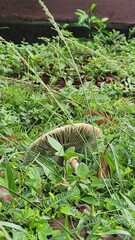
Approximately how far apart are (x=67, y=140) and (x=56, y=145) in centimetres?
14

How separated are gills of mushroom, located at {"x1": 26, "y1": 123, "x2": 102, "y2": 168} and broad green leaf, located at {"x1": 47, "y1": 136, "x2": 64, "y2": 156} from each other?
0.07ft

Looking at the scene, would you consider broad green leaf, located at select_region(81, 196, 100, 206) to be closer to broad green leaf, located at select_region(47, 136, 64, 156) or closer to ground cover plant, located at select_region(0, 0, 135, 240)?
ground cover plant, located at select_region(0, 0, 135, 240)

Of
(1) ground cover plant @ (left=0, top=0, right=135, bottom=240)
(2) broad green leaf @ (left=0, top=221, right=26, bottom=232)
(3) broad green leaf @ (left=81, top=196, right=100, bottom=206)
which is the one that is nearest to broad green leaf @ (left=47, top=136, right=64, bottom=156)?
(1) ground cover plant @ (left=0, top=0, right=135, bottom=240)

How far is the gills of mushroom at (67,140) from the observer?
219cm

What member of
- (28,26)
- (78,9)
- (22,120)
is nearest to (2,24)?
(28,26)

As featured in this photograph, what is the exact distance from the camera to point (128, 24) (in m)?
5.28

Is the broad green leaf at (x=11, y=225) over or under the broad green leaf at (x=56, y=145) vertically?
under

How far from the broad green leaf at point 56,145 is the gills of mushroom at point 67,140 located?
0.02 metres

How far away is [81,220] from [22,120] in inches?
51.0

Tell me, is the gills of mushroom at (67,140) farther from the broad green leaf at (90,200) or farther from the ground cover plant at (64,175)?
the broad green leaf at (90,200)

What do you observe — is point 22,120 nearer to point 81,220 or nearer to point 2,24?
point 81,220

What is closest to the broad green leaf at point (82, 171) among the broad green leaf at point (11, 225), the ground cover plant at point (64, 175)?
the ground cover plant at point (64, 175)

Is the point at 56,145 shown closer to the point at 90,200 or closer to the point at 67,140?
the point at 67,140

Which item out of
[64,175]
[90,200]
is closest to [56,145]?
[64,175]
